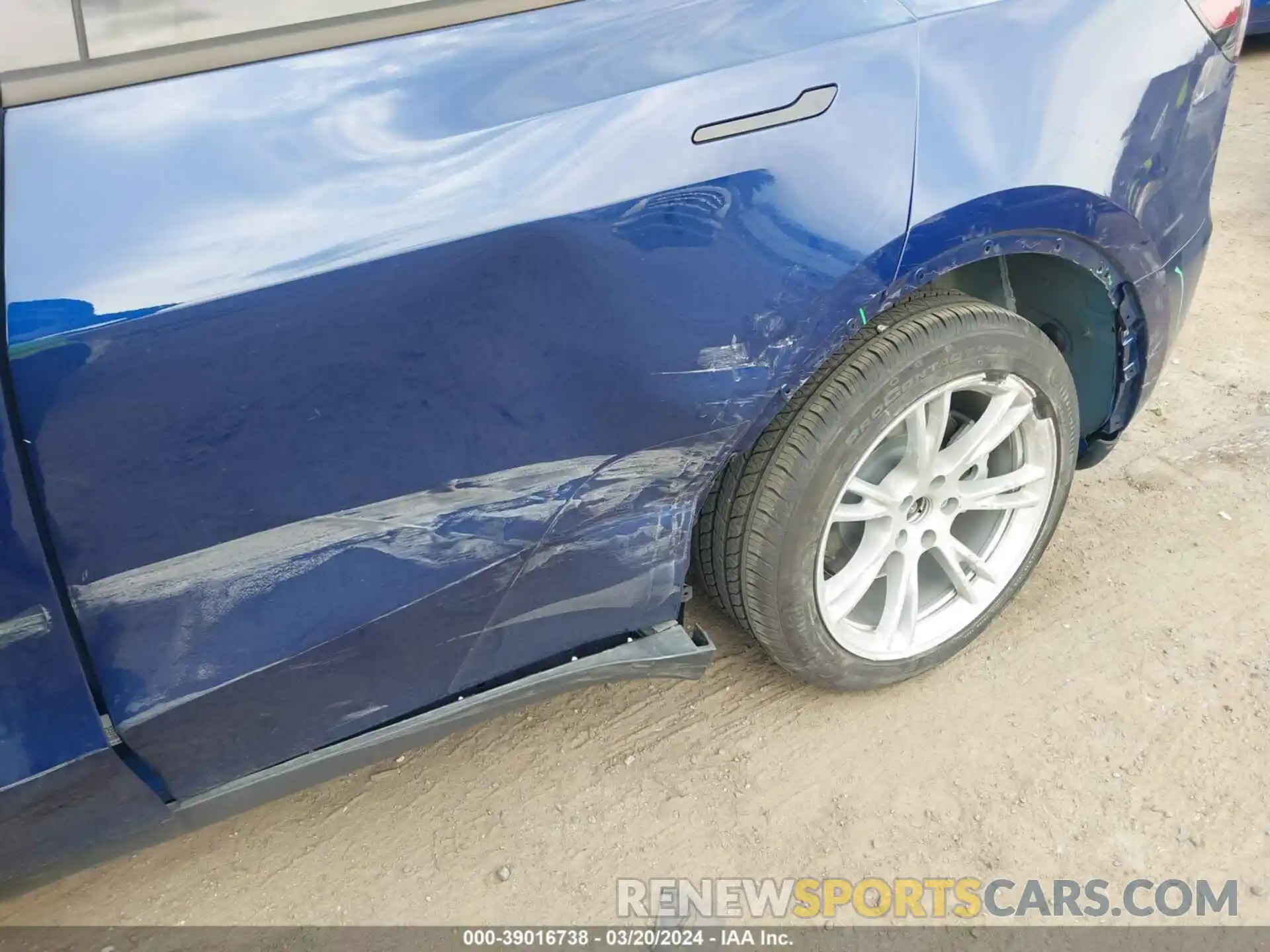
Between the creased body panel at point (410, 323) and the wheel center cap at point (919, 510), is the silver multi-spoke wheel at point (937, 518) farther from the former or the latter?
the creased body panel at point (410, 323)

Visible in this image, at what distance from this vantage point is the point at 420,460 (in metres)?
1.49

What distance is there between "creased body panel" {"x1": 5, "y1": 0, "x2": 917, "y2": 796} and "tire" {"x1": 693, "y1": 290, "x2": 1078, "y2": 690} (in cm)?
17

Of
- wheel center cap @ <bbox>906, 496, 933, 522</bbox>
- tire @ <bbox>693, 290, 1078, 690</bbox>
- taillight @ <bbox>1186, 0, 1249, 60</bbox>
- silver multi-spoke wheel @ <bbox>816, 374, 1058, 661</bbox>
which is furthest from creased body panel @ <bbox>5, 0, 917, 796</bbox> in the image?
taillight @ <bbox>1186, 0, 1249, 60</bbox>

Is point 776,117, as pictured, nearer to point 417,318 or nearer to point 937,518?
point 417,318

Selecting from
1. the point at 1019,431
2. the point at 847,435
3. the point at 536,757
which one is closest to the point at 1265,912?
the point at 1019,431

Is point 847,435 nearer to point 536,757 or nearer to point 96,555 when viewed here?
point 536,757

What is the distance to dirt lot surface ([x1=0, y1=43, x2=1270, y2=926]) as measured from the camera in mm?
1947

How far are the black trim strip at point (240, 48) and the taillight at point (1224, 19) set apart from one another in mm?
1349

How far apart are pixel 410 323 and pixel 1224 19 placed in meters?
1.83

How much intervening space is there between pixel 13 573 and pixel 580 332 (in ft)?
2.69

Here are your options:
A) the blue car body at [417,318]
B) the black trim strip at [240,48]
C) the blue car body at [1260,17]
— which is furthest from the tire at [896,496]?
the blue car body at [1260,17]

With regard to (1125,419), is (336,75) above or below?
above

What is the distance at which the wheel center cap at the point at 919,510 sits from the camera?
6.99ft

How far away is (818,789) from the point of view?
211 centimetres
